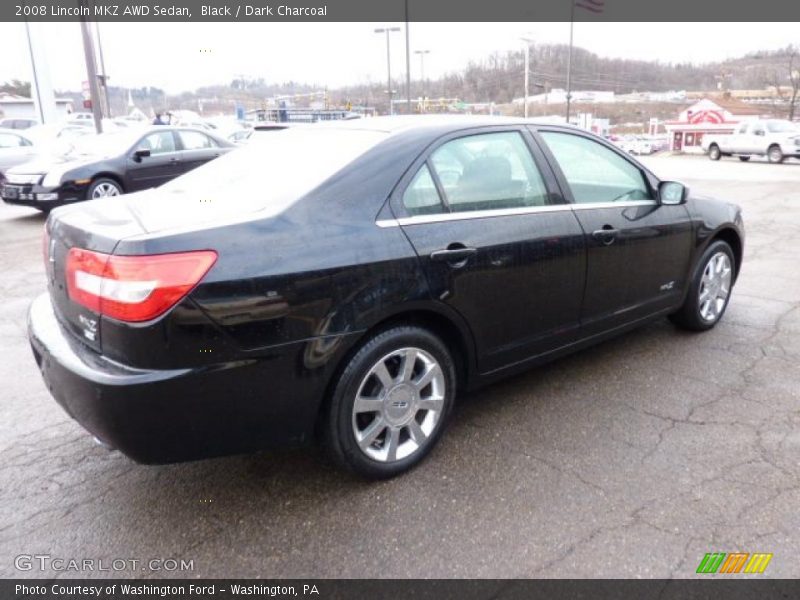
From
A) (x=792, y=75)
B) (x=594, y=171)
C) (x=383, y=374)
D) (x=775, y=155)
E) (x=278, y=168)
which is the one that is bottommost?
(x=775, y=155)

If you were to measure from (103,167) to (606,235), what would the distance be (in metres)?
8.80

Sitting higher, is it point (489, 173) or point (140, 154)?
point (489, 173)

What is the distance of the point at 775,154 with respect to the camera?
25172 millimetres

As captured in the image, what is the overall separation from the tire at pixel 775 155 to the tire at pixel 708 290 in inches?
964

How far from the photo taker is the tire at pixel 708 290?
4.37 m

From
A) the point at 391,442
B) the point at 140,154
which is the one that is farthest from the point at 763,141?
the point at 391,442

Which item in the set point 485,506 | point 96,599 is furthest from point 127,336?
point 485,506

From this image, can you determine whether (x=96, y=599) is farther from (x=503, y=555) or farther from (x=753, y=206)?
(x=753, y=206)

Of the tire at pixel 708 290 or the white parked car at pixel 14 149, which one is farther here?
the white parked car at pixel 14 149

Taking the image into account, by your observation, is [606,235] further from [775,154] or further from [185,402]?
[775,154]

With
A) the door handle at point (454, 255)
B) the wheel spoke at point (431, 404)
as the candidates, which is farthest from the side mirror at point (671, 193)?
the wheel spoke at point (431, 404)

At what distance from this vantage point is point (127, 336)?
2.15 metres
